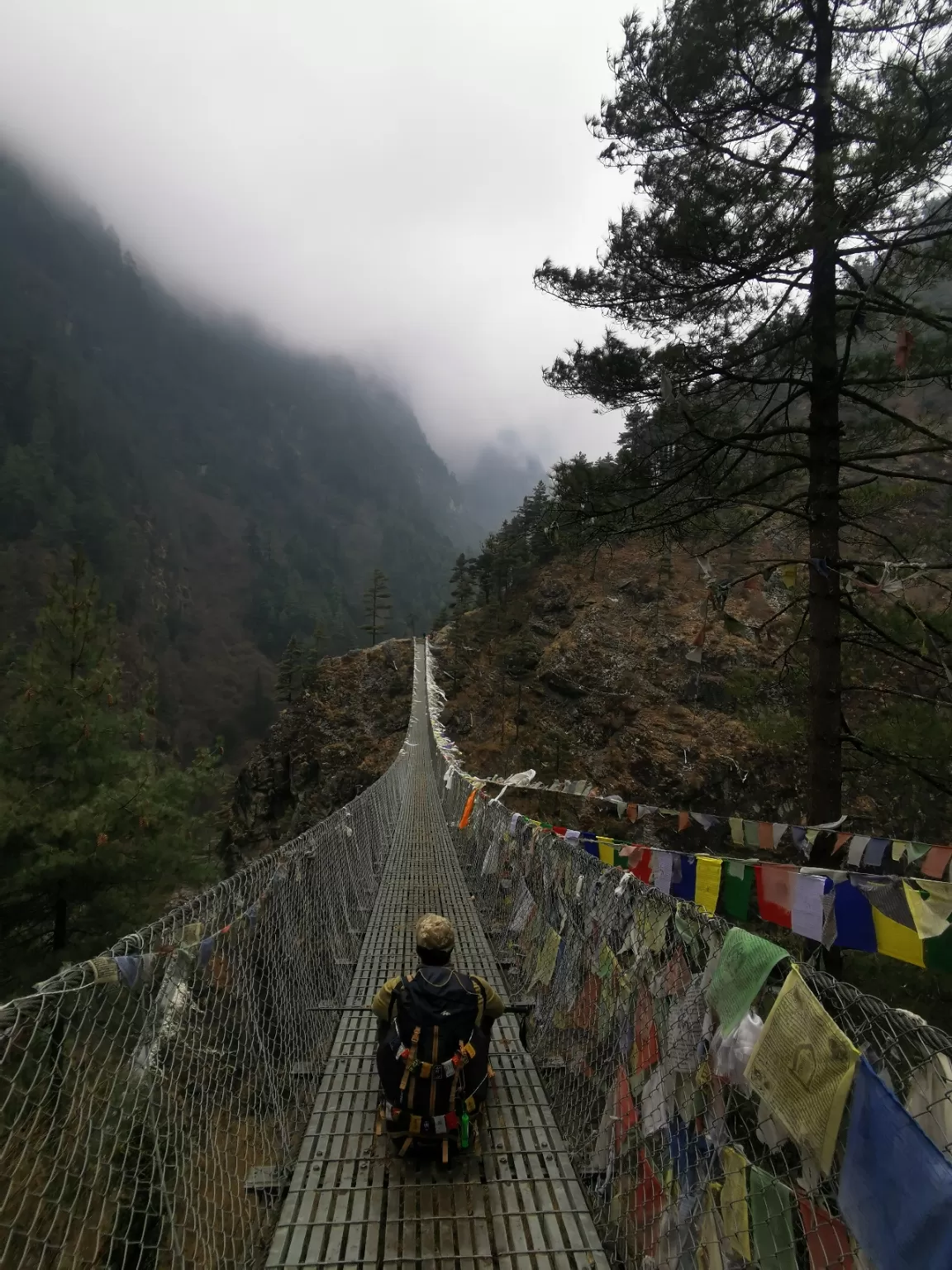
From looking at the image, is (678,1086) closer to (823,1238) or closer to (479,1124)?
(823,1238)

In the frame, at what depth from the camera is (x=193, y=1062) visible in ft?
7.41

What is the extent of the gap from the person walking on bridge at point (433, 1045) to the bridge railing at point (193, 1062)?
629mm

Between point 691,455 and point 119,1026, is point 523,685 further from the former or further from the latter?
point 119,1026

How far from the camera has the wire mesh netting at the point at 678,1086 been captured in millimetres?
1246

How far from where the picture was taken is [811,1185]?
128 centimetres

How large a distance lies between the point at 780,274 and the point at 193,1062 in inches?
243

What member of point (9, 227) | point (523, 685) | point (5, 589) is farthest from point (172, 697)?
point (9, 227)

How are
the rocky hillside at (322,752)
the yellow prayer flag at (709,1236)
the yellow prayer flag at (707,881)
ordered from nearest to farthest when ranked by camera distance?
the yellow prayer flag at (709,1236) → the yellow prayer flag at (707,881) → the rocky hillside at (322,752)

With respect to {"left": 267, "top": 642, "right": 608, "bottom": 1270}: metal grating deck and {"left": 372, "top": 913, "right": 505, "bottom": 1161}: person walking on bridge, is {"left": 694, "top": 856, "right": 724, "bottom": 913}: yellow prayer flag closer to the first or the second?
{"left": 267, "top": 642, "right": 608, "bottom": 1270}: metal grating deck

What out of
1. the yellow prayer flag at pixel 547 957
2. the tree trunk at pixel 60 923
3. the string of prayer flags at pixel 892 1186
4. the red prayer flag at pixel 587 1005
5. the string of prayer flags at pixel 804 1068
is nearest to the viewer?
the string of prayer flags at pixel 892 1186

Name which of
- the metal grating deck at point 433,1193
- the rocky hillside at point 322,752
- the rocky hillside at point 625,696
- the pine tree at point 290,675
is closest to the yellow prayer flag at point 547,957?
the metal grating deck at point 433,1193

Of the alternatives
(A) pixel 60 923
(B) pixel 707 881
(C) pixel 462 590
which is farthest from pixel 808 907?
(C) pixel 462 590

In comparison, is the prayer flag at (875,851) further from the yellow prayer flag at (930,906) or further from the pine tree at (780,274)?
the yellow prayer flag at (930,906)

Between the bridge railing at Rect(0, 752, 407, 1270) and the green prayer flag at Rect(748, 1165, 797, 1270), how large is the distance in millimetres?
1538
